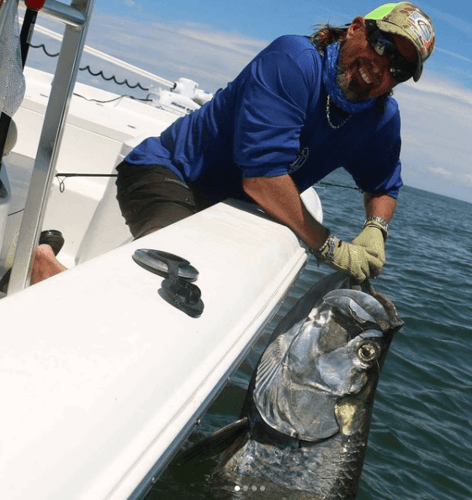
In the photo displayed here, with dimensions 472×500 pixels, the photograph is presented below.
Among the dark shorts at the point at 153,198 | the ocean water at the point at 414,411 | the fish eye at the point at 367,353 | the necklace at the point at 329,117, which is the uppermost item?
the necklace at the point at 329,117

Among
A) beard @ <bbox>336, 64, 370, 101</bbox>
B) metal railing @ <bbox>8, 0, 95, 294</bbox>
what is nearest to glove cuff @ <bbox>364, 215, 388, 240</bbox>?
beard @ <bbox>336, 64, 370, 101</bbox>

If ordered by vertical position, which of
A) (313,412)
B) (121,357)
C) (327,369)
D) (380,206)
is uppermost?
(121,357)

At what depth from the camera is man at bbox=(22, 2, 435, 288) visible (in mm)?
2492

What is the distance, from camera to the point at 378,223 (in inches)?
123

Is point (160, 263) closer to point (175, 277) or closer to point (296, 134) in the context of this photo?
point (175, 277)

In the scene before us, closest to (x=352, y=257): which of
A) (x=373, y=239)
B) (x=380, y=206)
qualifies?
(x=373, y=239)

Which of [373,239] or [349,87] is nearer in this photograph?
[349,87]

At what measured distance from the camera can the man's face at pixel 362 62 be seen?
2500 millimetres

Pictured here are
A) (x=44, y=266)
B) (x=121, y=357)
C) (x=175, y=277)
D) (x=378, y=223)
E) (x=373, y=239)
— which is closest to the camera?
(x=121, y=357)

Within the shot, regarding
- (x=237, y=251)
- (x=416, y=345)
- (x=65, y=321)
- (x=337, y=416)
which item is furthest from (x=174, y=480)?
(x=416, y=345)

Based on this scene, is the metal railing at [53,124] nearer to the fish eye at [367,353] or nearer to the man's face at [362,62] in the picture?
the fish eye at [367,353]

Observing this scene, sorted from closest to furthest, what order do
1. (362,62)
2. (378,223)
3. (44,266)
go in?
1. (44,266)
2. (362,62)
3. (378,223)

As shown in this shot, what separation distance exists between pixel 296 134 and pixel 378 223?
0.79 meters

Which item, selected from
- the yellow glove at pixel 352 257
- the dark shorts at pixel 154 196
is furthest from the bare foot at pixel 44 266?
the yellow glove at pixel 352 257
